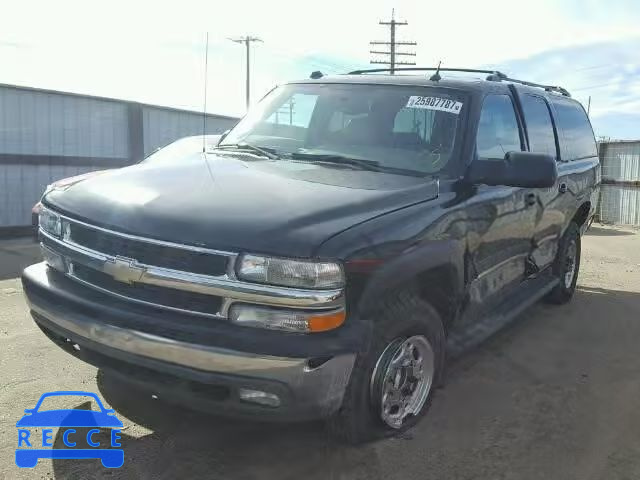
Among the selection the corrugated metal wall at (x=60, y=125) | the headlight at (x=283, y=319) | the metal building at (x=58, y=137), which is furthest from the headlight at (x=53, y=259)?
the corrugated metal wall at (x=60, y=125)

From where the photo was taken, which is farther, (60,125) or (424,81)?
(60,125)

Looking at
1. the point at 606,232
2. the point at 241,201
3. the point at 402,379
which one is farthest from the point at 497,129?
the point at 606,232

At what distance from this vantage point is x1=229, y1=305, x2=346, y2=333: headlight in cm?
245

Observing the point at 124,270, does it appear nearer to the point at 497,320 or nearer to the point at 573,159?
the point at 497,320

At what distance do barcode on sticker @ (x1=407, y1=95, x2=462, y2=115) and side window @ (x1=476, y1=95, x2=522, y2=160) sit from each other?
0.19 meters

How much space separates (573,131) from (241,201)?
4.26m

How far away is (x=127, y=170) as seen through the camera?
11.2 feet

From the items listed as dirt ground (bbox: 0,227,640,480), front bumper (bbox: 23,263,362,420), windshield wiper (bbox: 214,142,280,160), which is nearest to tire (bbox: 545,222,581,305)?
dirt ground (bbox: 0,227,640,480)

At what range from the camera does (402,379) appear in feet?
10.3

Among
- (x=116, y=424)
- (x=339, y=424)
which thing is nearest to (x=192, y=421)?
(x=116, y=424)

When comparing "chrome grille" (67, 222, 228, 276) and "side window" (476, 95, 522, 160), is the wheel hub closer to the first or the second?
"chrome grille" (67, 222, 228, 276)

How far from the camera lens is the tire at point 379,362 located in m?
2.71

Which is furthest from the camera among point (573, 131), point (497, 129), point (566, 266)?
point (566, 266)

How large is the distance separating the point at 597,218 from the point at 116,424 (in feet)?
46.5
